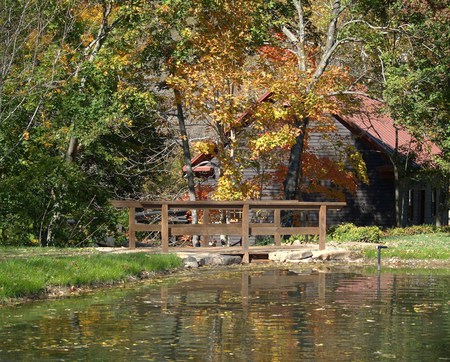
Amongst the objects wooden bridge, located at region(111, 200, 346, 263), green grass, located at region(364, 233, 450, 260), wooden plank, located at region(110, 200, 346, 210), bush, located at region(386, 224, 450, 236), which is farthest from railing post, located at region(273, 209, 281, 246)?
bush, located at region(386, 224, 450, 236)

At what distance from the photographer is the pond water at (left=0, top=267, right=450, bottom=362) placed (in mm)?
14336

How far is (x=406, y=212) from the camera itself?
5556cm

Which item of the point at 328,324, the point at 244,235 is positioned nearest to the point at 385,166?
the point at 244,235

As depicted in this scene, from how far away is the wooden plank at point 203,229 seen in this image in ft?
106

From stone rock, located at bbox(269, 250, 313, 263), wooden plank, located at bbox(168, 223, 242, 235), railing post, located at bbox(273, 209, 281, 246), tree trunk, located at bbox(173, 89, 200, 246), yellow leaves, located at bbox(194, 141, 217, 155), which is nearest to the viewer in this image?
stone rock, located at bbox(269, 250, 313, 263)

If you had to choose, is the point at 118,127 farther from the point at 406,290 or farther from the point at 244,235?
the point at 406,290

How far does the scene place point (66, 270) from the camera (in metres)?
23.1

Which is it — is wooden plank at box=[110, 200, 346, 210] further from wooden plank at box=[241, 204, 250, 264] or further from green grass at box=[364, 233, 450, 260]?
green grass at box=[364, 233, 450, 260]

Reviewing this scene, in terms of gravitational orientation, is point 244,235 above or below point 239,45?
below

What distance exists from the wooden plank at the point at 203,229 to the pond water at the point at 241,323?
670 cm

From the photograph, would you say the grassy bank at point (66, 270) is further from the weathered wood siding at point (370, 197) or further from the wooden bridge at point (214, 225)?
the weathered wood siding at point (370, 197)

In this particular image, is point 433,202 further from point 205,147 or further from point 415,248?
point 415,248

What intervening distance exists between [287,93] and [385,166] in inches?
533

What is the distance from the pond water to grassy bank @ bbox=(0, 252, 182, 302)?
2.74 ft
